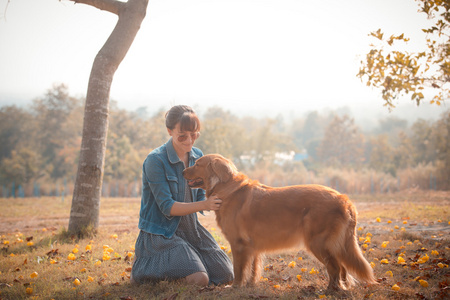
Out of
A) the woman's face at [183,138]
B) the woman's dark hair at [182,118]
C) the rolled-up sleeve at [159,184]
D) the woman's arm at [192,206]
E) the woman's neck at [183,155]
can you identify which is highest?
the woman's dark hair at [182,118]

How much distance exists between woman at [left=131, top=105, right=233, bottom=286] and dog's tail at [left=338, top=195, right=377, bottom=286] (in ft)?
4.71

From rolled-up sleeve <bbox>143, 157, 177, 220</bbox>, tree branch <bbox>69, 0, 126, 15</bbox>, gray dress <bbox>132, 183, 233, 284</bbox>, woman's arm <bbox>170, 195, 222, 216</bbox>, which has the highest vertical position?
tree branch <bbox>69, 0, 126, 15</bbox>

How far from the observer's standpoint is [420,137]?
1400 inches

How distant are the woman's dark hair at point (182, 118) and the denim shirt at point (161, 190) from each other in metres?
0.34

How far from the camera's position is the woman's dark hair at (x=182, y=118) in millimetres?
4270

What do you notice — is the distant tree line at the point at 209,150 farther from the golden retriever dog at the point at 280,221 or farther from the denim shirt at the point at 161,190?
the denim shirt at the point at 161,190

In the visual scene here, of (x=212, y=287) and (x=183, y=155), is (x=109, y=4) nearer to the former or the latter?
(x=183, y=155)

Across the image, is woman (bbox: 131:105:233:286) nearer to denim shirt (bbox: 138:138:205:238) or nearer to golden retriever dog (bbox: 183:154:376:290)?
denim shirt (bbox: 138:138:205:238)

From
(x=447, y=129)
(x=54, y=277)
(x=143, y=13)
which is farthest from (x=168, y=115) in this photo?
A: (x=447, y=129)

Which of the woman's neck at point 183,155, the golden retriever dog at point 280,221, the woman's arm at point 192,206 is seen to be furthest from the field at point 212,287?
the woman's neck at point 183,155

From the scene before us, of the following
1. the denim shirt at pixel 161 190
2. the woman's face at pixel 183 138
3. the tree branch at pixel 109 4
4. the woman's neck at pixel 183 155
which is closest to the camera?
the denim shirt at pixel 161 190

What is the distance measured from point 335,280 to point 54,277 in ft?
11.1

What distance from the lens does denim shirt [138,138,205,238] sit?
4.23m

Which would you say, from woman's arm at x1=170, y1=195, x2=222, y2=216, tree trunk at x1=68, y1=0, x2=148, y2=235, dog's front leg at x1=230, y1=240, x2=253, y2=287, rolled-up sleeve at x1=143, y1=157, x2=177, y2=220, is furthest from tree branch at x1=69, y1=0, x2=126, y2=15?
dog's front leg at x1=230, y1=240, x2=253, y2=287
